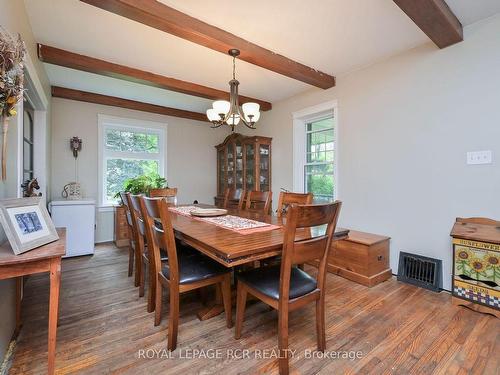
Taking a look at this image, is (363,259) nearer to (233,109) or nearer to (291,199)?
(291,199)

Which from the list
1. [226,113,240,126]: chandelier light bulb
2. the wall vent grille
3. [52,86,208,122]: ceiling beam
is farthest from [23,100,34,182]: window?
the wall vent grille

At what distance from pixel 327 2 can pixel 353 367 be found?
2506mm

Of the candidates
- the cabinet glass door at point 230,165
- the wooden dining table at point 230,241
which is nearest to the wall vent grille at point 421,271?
the wooden dining table at point 230,241

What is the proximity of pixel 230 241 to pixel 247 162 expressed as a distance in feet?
10.5

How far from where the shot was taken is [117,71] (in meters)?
2.91

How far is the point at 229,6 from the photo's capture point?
6.45ft

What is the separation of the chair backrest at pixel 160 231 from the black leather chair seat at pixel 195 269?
0.08 meters

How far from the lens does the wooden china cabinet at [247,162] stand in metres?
4.29

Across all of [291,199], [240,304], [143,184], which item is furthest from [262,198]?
[143,184]

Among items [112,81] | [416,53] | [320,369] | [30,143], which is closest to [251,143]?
[112,81]

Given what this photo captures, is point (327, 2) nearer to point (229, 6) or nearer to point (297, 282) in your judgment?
point (229, 6)

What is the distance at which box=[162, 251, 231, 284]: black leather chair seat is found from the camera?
64.1 inches

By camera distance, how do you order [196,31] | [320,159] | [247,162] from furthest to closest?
[247,162] → [320,159] → [196,31]

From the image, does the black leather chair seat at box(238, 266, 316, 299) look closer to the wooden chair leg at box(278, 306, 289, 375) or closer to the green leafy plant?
the wooden chair leg at box(278, 306, 289, 375)
